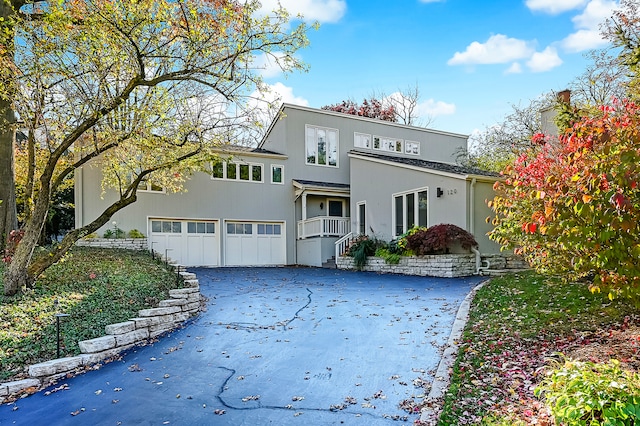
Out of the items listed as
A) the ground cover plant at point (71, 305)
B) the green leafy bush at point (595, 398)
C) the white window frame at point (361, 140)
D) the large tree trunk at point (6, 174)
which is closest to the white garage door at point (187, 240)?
the large tree trunk at point (6, 174)

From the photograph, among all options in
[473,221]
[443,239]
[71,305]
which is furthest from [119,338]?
[473,221]

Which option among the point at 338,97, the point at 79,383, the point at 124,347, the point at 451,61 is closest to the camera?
the point at 79,383

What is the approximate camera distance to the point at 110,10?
5867 mm

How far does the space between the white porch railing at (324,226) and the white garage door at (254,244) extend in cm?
112

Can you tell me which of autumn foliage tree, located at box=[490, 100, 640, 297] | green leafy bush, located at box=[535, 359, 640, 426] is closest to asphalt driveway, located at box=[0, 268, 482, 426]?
green leafy bush, located at box=[535, 359, 640, 426]

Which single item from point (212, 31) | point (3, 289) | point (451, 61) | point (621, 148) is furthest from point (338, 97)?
point (621, 148)

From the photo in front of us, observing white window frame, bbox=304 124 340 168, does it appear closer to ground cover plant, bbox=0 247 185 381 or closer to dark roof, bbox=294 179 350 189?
dark roof, bbox=294 179 350 189

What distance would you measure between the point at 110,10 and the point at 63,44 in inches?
56.8

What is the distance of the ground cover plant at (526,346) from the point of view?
3.25 meters

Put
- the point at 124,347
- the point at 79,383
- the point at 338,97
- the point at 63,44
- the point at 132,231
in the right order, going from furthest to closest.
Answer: the point at 338,97 → the point at 132,231 → the point at 63,44 → the point at 124,347 → the point at 79,383

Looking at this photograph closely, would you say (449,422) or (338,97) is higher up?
(338,97)

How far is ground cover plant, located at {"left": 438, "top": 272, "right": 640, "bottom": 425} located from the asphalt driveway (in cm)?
43

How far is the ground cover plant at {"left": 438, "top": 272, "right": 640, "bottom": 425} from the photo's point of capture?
10.7ft

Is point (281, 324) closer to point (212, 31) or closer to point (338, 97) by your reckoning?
point (212, 31)
